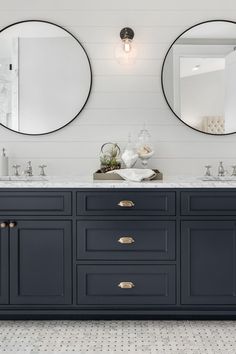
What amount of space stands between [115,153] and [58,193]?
68cm

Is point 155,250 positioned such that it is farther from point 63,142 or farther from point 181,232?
point 63,142

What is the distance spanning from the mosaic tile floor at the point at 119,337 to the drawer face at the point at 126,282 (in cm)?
18

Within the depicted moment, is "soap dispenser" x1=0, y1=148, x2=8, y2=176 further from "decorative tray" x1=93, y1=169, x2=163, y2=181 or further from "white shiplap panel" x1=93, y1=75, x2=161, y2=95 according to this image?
"white shiplap panel" x1=93, y1=75, x2=161, y2=95

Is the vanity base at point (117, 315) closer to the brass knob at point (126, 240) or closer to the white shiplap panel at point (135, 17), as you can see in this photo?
the brass knob at point (126, 240)

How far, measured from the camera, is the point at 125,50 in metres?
3.32

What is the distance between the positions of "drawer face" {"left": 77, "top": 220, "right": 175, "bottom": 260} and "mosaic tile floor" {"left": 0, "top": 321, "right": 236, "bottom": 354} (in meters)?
0.44

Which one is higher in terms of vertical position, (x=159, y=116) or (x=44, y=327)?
(x=159, y=116)

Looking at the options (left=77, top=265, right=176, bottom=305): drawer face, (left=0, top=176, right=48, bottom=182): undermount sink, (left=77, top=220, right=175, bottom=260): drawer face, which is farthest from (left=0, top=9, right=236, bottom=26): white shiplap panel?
(left=77, top=265, right=176, bottom=305): drawer face

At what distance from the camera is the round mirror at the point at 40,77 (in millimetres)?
3369

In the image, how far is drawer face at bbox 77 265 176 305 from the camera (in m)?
2.85

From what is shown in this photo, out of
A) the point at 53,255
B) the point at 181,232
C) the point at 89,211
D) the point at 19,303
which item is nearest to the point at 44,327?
the point at 19,303

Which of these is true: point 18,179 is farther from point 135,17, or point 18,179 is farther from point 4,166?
point 135,17

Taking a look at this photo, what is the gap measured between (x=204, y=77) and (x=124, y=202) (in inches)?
48.1

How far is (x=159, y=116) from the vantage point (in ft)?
11.2
